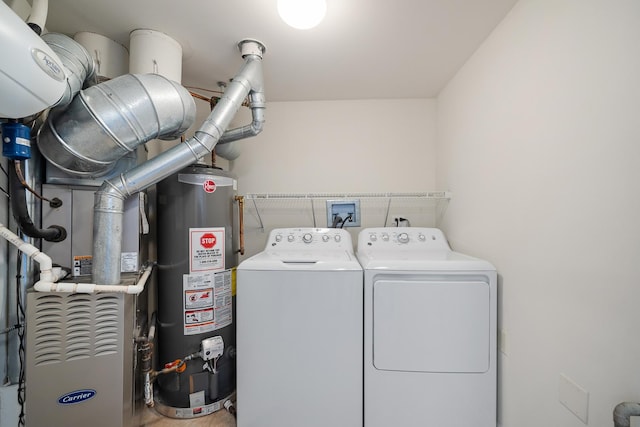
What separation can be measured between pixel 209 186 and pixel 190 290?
0.65 meters

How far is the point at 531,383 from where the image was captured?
1048mm

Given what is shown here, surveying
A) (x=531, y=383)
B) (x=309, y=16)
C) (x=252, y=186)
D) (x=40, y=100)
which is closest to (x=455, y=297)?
(x=531, y=383)

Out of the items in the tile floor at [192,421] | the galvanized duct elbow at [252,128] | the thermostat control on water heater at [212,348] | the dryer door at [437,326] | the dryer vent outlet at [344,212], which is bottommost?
the tile floor at [192,421]

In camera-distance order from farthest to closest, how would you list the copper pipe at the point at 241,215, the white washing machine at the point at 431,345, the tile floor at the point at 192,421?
the copper pipe at the point at 241,215 < the tile floor at the point at 192,421 < the white washing machine at the point at 431,345

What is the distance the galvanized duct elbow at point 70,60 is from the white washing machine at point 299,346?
1.06 metres

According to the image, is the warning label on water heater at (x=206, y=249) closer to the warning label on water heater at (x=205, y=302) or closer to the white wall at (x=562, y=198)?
the warning label on water heater at (x=205, y=302)

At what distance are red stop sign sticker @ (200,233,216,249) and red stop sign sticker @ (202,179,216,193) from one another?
0.28m

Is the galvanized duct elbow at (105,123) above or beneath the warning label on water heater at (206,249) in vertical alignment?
above

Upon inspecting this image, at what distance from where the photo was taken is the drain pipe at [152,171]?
3.55ft

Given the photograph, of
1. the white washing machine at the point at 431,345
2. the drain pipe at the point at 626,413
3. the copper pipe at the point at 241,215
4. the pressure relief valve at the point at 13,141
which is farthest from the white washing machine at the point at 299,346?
the pressure relief valve at the point at 13,141

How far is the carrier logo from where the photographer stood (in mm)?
1015

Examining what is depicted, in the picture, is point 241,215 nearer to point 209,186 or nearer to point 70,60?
point 209,186

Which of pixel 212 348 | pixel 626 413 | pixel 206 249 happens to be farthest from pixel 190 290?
pixel 626 413

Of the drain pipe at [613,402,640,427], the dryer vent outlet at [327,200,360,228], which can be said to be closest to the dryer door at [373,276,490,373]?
the drain pipe at [613,402,640,427]
